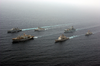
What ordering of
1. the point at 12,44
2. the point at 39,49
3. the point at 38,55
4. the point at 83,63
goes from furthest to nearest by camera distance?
1. the point at 12,44
2. the point at 39,49
3. the point at 38,55
4. the point at 83,63

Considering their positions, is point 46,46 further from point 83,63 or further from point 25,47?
point 83,63

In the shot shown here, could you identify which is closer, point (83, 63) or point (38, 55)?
point (83, 63)

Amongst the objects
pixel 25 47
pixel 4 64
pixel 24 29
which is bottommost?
pixel 4 64

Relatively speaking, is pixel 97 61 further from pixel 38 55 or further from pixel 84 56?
pixel 38 55

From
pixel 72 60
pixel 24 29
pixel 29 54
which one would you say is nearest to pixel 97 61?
pixel 72 60

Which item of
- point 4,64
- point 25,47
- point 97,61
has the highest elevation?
point 25,47

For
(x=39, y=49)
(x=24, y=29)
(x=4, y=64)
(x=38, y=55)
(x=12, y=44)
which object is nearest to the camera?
(x=4, y=64)

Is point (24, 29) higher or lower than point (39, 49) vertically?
higher

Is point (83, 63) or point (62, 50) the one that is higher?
point (62, 50)

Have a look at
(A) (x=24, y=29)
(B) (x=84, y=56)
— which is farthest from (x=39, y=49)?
Answer: (A) (x=24, y=29)

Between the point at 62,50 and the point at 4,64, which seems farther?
the point at 62,50
